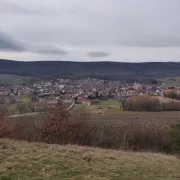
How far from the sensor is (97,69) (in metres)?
176

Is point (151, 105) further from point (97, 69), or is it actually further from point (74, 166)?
point (97, 69)

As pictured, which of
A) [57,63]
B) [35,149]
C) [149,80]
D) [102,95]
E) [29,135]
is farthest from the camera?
[57,63]

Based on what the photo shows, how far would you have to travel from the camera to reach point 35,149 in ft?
28.4

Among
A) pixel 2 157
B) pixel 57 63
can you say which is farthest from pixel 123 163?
pixel 57 63

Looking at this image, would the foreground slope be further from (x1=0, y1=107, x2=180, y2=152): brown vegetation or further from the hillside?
the hillside

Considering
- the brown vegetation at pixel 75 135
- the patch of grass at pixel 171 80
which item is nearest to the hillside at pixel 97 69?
the patch of grass at pixel 171 80

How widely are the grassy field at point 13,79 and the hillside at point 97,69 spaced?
11399 millimetres

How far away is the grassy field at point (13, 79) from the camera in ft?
416

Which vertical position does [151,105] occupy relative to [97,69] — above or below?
below

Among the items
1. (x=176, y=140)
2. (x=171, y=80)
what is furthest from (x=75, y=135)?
(x=171, y=80)

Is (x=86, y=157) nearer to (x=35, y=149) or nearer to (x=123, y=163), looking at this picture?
(x=123, y=163)

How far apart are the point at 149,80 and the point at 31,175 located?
13772 centimetres

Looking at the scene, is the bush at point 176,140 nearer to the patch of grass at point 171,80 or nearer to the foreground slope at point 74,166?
the foreground slope at point 74,166

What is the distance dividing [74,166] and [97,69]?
170 meters
